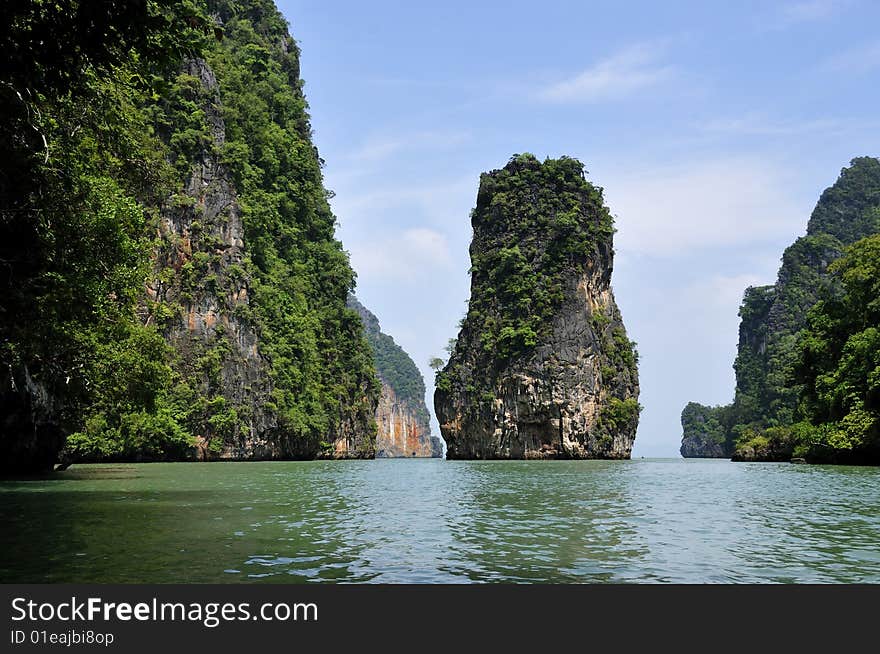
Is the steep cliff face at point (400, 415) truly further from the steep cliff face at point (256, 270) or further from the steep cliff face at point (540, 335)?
the steep cliff face at point (540, 335)

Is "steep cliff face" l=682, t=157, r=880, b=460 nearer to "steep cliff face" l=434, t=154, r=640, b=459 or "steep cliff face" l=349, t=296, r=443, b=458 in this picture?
"steep cliff face" l=434, t=154, r=640, b=459

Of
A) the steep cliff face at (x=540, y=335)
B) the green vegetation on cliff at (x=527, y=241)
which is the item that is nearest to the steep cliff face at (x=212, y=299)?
the steep cliff face at (x=540, y=335)

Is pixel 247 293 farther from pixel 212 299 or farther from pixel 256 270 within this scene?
pixel 212 299

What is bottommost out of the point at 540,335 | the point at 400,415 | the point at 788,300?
the point at 400,415

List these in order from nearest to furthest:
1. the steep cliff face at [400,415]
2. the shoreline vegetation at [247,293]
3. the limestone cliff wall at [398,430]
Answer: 1. the shoreline vegetation at [247,293]
2. the limestone cliff wall at [398,430]
3. the steep cliff face at [400,415]

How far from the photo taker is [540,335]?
215ft

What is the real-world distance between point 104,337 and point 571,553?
17.1m

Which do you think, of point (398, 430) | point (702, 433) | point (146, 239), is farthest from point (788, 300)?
point (398, 430)

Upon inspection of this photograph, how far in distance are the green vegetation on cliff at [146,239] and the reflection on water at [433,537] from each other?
355 centimetres

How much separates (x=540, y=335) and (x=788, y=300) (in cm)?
5289

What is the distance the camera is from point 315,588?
6766 millimetres

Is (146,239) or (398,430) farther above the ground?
(146,239)

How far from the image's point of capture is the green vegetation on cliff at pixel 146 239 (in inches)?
330

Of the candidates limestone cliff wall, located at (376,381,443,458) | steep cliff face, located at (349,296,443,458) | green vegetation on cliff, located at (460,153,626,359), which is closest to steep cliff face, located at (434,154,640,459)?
green vegetation on cliff, located at (460,153,626,359)
